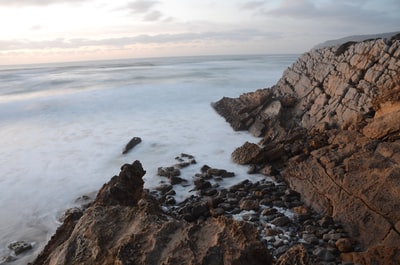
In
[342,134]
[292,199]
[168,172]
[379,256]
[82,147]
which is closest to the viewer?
[379,256]

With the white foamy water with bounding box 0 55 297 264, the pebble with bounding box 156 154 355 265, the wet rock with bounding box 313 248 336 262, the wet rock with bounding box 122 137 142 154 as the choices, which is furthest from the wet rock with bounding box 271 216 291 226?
the wet rock with bounding box 122 137 142 154

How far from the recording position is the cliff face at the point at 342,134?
529cm

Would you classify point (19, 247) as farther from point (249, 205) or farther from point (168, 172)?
point (249, 205)

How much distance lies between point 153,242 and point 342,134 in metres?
5.97

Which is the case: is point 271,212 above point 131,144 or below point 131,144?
below

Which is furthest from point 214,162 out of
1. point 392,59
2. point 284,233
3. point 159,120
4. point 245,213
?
point 159,120

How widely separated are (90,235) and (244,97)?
40.9 ft

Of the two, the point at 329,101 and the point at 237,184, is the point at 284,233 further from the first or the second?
the point at 329,101

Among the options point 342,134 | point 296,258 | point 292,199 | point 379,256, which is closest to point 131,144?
point 292,199

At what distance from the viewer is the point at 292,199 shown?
648 cm

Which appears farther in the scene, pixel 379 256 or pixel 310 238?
pixel 310 238

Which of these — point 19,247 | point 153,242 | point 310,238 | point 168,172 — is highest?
point 153,242

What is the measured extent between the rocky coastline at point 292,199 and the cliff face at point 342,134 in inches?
1.0

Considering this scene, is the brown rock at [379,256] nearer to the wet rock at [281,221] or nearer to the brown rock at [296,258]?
the wet rock at [281,221]
